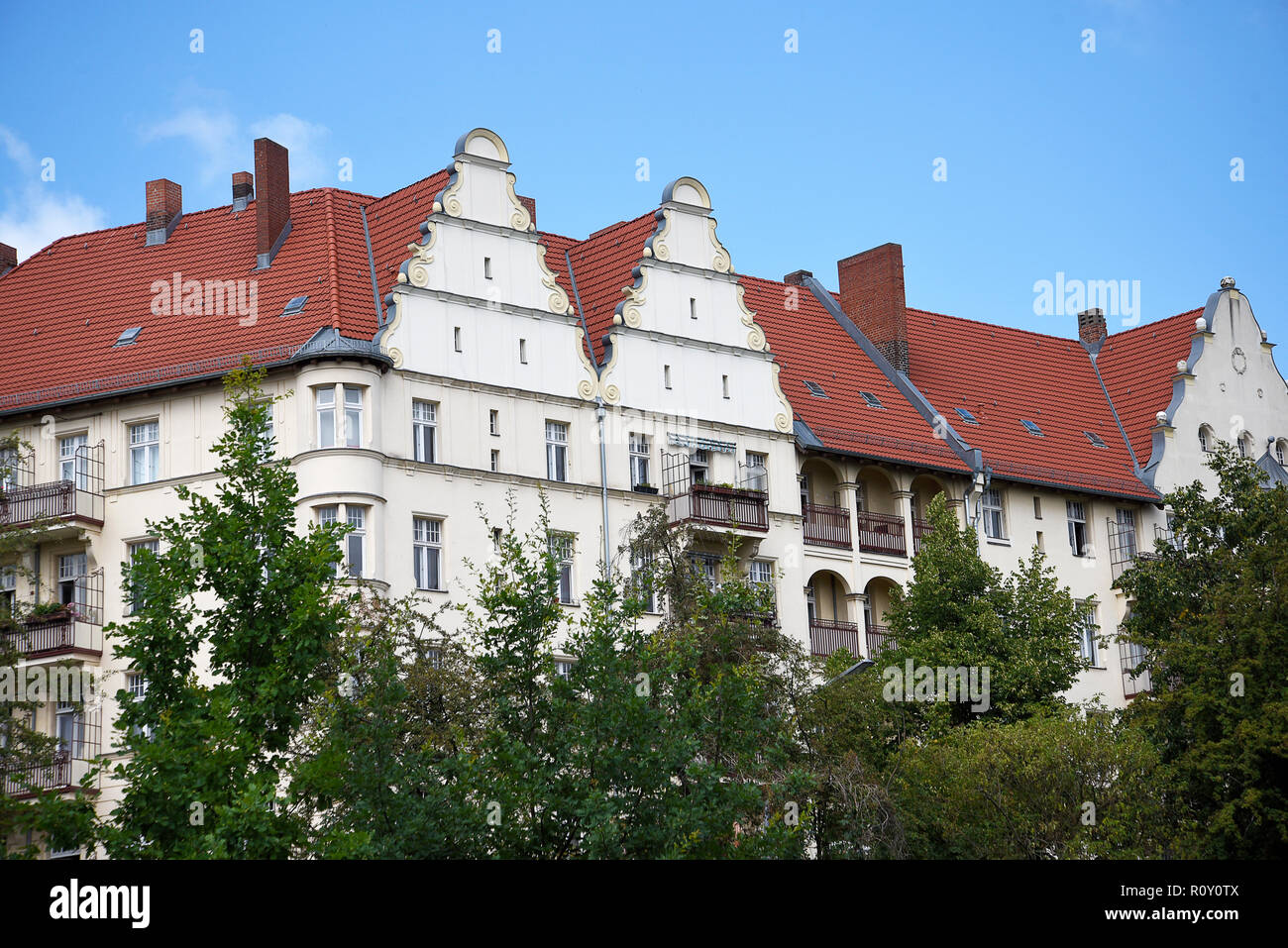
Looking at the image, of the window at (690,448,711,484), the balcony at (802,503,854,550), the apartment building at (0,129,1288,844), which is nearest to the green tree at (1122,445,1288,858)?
the apartment building at (0,129,1288,844)

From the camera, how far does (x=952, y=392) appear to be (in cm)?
6881

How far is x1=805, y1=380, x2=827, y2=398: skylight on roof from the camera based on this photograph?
208 ft

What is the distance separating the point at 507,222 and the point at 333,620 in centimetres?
2360

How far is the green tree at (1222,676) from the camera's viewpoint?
43219 millimetres

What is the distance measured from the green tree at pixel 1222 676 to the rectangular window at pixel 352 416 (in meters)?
18.5

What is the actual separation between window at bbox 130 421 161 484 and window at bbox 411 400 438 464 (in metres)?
6.27

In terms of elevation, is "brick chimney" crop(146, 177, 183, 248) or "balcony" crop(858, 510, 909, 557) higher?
"brick chimney" crop(146, 177, 183, 248)

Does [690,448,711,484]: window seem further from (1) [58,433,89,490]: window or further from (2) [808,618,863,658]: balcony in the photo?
(1) [58,433,89,490]: window

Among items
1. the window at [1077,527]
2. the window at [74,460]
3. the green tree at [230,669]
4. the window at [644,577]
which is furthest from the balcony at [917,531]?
the green tree at [230,669]

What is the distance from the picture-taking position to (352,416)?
51906 mm

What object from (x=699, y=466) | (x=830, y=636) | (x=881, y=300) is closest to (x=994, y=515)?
(x=830, y=636)

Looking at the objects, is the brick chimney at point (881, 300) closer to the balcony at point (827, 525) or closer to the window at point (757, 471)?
the balcony at point (827, 525)
